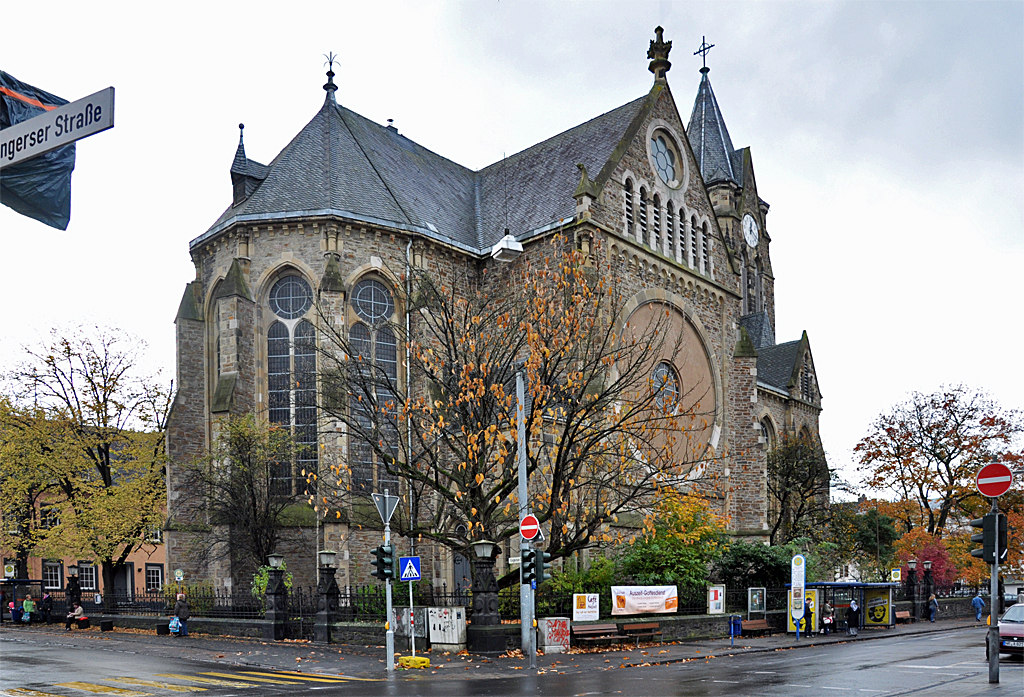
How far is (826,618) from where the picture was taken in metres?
30.7

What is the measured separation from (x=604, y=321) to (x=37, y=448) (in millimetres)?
22893

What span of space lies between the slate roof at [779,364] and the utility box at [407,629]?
3903 cm

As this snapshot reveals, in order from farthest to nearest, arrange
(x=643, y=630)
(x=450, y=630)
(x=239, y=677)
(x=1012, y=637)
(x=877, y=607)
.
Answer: (x=877, y=607) → (x=643, y=630) → (x=450, y=630) → (x=1012, y=637) → (x=239, y=677)

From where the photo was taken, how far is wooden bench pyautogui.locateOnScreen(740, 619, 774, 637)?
93.6 ft

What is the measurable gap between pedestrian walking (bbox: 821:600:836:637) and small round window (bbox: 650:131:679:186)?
1688cm

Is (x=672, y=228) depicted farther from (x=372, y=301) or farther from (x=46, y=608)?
(x=46, y=608)

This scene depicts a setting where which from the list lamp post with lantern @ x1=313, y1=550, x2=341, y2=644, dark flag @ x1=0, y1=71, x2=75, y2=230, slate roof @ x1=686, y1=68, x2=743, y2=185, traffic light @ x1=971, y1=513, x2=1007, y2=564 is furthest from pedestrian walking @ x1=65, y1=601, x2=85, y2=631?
slate roof @ x1=686, y1=68, x2=743, y2=185

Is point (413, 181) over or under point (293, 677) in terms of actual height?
over

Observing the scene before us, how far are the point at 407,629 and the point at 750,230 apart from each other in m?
52.2

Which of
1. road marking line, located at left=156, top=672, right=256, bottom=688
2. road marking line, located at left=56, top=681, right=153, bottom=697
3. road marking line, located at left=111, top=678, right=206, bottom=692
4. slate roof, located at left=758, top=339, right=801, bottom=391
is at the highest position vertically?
slate roof, located at left=758, top=339, right=801, bottom=391

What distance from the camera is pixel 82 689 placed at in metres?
14.4

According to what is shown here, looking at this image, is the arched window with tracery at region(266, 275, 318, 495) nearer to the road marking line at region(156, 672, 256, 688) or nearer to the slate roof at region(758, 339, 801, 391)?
the road marking line at region(156, 672, 256, 688)

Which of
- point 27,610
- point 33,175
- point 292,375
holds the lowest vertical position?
point 27,610

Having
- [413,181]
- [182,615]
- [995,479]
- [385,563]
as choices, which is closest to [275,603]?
[182,615]
